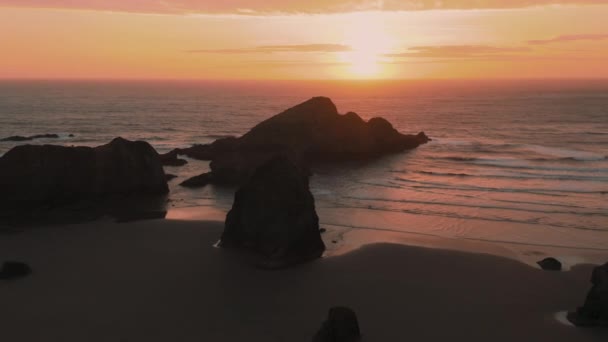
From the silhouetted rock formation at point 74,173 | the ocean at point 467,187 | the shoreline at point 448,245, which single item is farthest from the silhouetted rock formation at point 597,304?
the silhouetted rock formation at point 74,173

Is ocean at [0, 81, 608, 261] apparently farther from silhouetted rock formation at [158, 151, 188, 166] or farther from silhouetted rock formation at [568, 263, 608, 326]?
silhouetted rock formation at [568, 263, 608, 326]

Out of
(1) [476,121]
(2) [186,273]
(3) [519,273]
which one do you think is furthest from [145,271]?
(1) [476,121]

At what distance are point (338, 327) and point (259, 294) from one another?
16.0ft

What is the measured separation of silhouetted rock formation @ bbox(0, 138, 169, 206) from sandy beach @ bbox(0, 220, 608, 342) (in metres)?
4.50

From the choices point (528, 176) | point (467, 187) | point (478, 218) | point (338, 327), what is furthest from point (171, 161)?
point (338, 327)

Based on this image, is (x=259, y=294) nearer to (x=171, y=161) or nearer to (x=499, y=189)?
(x=499, y=189)

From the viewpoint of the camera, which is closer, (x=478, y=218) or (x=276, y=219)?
(x=276, y=219)

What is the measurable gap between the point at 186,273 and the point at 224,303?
10.9 feet

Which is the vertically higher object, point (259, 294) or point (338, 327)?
point (338, 327)

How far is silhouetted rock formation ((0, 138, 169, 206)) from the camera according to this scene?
3028cm

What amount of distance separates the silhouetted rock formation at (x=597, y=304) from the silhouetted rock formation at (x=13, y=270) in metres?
20.3

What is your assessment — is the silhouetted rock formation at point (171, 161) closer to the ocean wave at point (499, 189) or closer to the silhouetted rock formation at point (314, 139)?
the silhouetted rock formation at point (314, 139)

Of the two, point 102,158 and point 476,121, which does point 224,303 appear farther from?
point 476,121

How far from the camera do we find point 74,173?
31.8 meters
